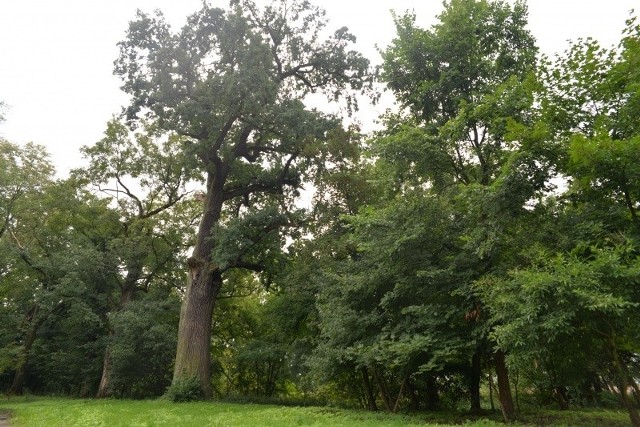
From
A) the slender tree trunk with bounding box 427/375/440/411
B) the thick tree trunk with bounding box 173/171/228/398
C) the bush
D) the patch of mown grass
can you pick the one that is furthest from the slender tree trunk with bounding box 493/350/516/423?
the thick tree trunk with bounding box 173/171/228/398

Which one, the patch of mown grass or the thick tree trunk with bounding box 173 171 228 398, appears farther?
the thick tree trunk with bounding box 173 171 228 398

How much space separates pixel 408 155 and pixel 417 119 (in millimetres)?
2505

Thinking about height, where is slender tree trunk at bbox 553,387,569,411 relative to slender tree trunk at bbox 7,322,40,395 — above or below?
below

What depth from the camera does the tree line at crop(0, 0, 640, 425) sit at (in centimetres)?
834

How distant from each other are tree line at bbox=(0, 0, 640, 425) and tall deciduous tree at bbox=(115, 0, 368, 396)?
86mm

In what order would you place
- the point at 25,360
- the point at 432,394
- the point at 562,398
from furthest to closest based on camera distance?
the point at 25,360
the point at 562,398
the point at 432,394

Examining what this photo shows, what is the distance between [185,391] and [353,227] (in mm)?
8751

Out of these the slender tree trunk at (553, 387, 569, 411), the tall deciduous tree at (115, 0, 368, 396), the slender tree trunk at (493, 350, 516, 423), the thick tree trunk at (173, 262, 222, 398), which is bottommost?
the slender tree trunk at (553, 387, 569, 411)

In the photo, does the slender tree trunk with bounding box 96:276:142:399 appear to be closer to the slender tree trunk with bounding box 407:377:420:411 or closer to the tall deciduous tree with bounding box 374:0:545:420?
the slender tree trunk with bounding box 407:377:420:411

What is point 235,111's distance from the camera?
52.0ft

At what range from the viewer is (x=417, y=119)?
12961 mm

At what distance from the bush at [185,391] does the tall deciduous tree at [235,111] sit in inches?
10.1

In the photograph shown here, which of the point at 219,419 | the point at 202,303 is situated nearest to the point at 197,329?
the point at 202,303

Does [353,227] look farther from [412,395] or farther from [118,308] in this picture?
[118,308]
